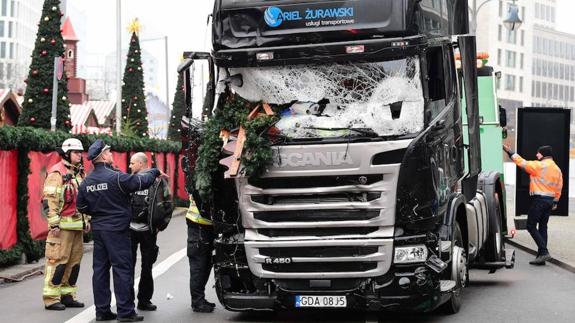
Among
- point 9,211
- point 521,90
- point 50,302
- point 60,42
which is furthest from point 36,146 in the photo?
point 521,90

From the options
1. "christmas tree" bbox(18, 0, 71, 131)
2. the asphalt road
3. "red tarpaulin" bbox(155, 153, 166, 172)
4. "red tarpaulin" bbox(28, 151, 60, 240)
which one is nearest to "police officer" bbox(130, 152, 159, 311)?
the asphalt road

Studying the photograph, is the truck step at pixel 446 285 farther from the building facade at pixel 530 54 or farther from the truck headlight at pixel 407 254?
the building facade at pixel 530 54

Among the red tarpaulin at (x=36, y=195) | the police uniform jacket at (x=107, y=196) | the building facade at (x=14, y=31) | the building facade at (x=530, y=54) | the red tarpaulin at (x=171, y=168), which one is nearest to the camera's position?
the police uniform jacket at (x=107, y=196)

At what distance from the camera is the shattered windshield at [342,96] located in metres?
10.2

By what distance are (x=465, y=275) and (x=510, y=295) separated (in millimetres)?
1425

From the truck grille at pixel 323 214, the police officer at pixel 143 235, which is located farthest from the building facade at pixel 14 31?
the truck grille at pixel 323 214

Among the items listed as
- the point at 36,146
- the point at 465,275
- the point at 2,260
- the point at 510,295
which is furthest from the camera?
the point at 36,146

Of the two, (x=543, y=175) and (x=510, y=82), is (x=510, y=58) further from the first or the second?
(x=543, y=175)

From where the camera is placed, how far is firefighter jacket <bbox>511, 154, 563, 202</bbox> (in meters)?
16.5

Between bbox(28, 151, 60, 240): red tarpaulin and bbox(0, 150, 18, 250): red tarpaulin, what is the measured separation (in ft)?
1.88

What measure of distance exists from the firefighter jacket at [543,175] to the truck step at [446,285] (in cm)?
611

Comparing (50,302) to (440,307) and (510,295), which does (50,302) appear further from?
(510,295)

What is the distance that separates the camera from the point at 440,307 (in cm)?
1140

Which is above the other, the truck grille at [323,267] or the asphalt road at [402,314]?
the truck grille at [323,267]
